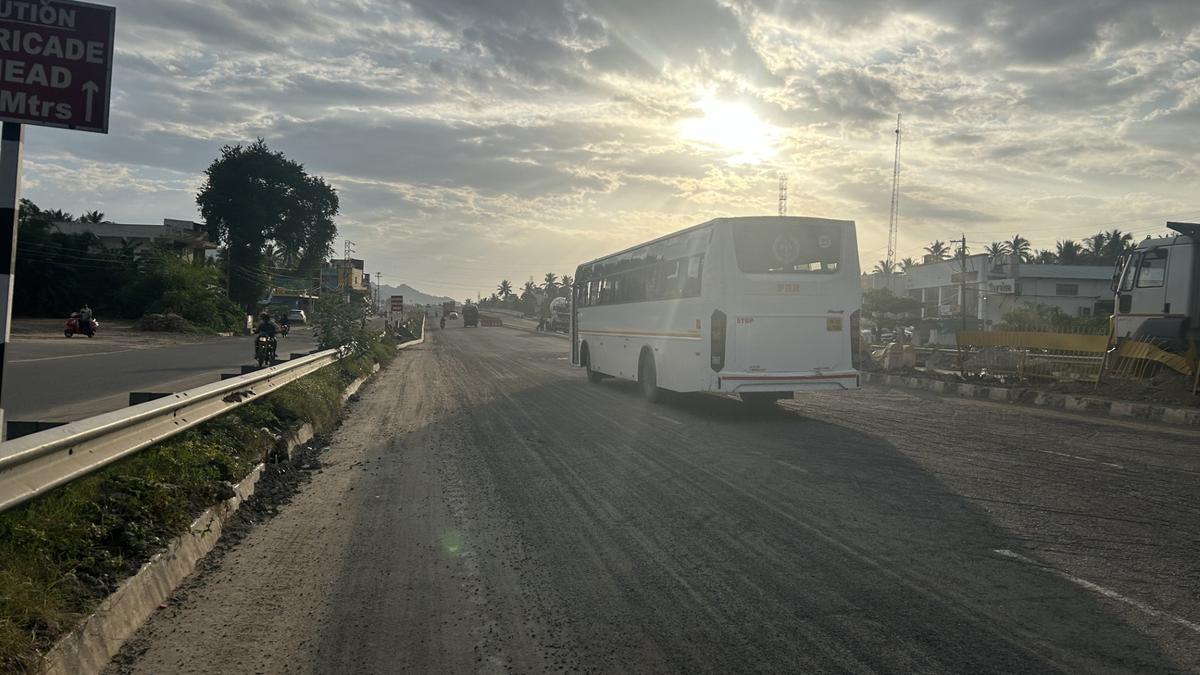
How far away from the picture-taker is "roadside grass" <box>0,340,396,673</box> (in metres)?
3.49

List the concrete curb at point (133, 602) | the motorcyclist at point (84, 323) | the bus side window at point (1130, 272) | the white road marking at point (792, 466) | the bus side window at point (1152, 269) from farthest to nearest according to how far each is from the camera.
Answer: the motorcyclist at point (84, 323), the bus side window at point (1130, 272), the bus side window at point (1152, 269), the white road marking at point (792, 466), the concrete curb at point (133, 602)

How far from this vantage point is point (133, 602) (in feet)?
13.8

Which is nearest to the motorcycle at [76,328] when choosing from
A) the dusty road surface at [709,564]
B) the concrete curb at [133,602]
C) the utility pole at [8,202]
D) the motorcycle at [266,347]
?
the motorcycle at [266,347]

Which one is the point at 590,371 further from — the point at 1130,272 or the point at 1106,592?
the point at 1106,592

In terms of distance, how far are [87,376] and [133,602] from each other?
16059 millimetres

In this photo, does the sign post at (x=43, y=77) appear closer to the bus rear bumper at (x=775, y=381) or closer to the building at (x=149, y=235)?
the bus rear bumper at (x=775, y=381)

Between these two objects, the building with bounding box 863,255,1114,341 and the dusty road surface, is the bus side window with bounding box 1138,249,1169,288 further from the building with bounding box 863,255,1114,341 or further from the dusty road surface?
the building with bounding box 863,255,1114,341

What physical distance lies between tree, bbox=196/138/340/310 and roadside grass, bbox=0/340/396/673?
207ft

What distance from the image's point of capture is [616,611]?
4.45 metres

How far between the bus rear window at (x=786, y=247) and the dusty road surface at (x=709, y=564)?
346 cm

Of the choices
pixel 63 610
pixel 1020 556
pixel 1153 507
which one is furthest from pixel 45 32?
pixel 1153 507

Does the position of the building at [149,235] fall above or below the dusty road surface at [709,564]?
above

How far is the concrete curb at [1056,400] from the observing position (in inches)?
571

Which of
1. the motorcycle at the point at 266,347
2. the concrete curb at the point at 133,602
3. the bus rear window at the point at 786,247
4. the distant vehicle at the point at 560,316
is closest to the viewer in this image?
the concrete curb at the point at 133,602
